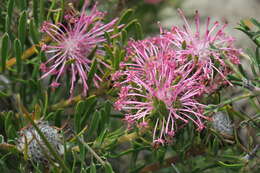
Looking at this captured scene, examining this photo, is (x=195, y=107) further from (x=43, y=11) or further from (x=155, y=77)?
(x=43, y=11)

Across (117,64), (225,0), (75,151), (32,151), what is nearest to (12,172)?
(32,151)

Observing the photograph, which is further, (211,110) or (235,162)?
(235,162)

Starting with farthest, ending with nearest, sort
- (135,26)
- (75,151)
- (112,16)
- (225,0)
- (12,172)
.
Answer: (225,0) < (112,16) < (135,26) < (12,172) < (75,151)

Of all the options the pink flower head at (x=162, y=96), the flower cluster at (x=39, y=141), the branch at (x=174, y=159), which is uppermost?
the pink flower head at (x=162, y=96)

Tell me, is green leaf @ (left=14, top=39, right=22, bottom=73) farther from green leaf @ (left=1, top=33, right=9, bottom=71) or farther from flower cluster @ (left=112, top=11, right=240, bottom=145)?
flower cluster @ (left=112, top=11, right=240, bottom=145)

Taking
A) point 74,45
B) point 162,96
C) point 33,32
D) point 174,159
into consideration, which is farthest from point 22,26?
point 174,159

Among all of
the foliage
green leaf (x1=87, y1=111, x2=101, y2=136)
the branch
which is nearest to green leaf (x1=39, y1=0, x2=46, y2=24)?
the foliage

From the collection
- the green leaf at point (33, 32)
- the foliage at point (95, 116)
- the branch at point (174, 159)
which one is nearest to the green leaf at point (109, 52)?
the foliage at point (95, 116)

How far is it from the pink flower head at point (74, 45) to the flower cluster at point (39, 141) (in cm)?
17

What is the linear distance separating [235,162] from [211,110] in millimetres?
250

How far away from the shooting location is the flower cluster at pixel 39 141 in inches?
54.8

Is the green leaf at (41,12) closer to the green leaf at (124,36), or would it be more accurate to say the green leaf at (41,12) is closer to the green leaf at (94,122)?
the green leaf at (124,36)

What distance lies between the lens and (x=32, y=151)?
1.40 metres

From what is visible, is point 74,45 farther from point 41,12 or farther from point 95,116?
point 95,116
